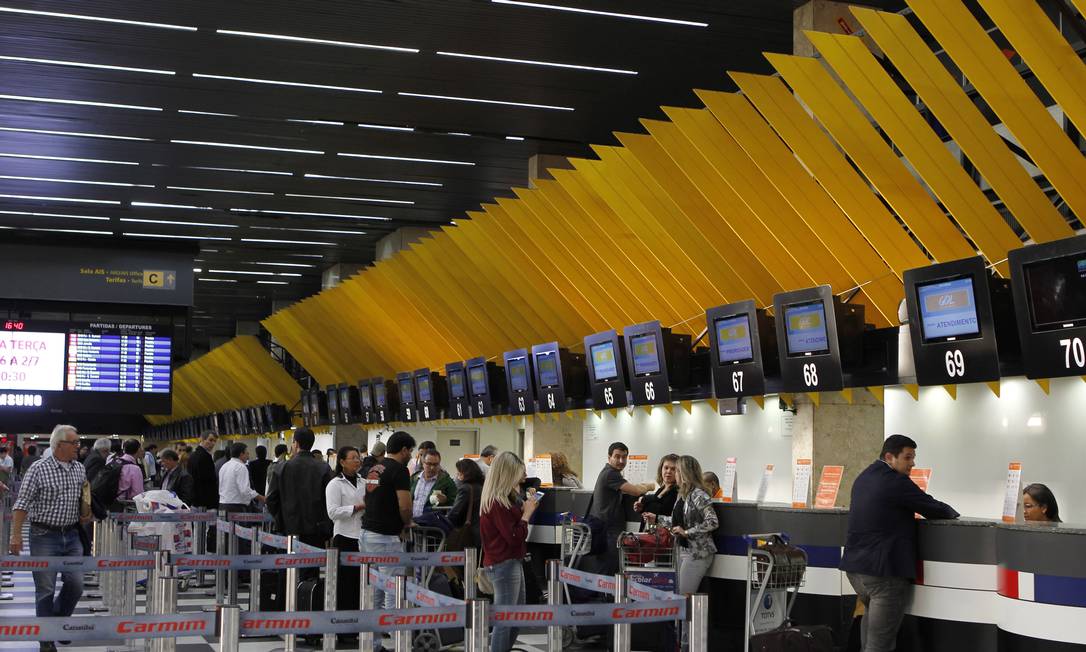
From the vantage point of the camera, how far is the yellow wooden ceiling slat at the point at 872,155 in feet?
30.1

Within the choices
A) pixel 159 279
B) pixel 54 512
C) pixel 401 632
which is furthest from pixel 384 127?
pixel 401 632

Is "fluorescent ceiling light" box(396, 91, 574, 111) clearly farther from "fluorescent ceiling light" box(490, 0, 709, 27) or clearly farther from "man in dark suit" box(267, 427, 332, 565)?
"man in dark suit" box(267, 427, 332, 565)

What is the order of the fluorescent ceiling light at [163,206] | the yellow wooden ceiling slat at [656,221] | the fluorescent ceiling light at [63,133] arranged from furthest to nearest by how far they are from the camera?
the fluorescent ceiling light at [163,206], the fluorescent ceiling light at [63,133], the yellow wooden ceiling slat at [656,221]

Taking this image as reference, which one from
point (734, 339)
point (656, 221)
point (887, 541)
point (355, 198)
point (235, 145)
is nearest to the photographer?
point (887, 541)

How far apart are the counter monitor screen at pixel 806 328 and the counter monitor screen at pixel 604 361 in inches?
133

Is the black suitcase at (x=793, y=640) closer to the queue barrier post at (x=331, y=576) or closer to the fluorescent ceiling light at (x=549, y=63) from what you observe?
the queue barrier post at (x=331, y=576)

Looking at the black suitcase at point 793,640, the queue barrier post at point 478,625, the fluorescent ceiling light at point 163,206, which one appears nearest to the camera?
the queue barrier post at point 478,625

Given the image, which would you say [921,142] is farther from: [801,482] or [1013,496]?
[801,482]

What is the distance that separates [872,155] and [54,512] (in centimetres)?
633

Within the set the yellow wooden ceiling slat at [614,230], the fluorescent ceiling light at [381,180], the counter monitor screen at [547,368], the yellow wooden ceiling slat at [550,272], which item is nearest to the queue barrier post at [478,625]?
the yellow wooden ceiling slat at [614,230]

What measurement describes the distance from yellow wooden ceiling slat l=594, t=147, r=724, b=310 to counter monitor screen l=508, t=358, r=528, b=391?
12.3 feet

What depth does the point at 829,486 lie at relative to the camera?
419 inches

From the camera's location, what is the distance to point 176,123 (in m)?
14.6

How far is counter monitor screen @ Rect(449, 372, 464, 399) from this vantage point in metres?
17.9
